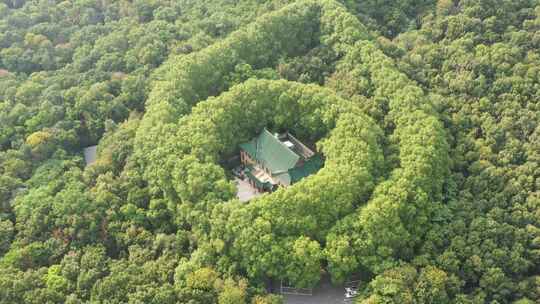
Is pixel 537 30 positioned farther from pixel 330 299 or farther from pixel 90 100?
pixel 90 100

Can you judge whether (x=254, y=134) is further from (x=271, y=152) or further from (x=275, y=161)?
(x=275, y=161)

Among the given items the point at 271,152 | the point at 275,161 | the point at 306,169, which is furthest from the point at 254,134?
the point at 306,169

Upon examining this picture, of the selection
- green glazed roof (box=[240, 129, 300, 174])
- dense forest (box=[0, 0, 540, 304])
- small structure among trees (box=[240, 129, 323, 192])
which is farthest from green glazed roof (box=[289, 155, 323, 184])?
dense forest (box=[0, 0, 540, 304])

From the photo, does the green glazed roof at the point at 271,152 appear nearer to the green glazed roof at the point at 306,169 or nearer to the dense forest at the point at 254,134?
the green glazed roof at the point at 306,169

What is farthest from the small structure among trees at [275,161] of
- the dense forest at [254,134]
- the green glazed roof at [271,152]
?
the dense forest at [254,134]

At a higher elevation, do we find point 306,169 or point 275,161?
point 275,161

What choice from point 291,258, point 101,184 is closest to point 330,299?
point 291,258
